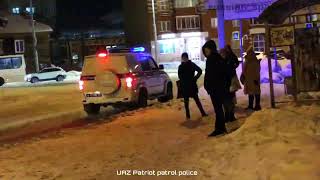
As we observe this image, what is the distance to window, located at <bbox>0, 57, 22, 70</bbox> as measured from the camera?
5441cm

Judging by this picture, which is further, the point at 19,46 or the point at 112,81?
the point at 19,46

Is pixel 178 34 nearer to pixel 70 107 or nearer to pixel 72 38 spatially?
pixel 72 38

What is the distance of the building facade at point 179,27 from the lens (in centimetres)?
8038

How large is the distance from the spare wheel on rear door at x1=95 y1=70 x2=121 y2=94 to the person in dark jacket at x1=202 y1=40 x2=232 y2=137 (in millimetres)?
6946

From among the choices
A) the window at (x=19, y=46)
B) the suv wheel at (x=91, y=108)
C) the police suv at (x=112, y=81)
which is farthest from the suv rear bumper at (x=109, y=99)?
the window at (x=19, y=46)

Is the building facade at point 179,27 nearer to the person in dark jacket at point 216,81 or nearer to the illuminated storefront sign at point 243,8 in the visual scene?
the illuminated storefront sign at point 243,8

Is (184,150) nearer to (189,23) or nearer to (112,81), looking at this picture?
(112,81)

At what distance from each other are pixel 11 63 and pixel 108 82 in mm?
38521

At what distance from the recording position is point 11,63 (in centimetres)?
5459

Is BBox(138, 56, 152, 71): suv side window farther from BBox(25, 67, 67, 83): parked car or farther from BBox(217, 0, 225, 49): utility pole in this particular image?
BBox(25, 67, 67, 83): parked car

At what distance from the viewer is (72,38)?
271 ft

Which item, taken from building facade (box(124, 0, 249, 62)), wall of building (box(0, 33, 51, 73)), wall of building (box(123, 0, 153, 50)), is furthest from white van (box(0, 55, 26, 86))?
wall of building (box(123, 0, 153, 50))

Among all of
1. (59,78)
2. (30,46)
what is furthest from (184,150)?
(30,46)

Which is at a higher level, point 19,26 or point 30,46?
point 19,26
